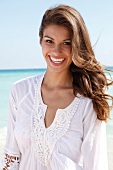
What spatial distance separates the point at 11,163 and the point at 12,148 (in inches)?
4.3

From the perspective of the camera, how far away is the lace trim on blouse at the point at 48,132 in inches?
101

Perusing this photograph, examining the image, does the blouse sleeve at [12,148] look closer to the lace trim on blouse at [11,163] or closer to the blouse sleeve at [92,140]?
the lace trim on blouse at [11,163]

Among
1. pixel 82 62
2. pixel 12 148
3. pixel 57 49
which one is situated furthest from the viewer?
pixel 12 148

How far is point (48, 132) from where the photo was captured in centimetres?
258

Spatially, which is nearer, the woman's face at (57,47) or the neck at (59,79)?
the woman's face at (57,47)

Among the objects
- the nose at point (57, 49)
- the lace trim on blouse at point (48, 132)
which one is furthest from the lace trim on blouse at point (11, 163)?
the nose at point (57, 49)

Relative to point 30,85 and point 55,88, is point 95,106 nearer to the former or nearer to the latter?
point 55,88

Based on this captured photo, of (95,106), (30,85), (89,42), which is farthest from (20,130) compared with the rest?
(89,42)

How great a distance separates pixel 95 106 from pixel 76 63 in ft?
0.98

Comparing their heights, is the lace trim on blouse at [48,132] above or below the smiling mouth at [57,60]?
below

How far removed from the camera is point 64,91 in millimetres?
2689

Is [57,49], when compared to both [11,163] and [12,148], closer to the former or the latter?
[12,148]

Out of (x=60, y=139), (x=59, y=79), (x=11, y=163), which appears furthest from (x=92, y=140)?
(x=11, y=163)

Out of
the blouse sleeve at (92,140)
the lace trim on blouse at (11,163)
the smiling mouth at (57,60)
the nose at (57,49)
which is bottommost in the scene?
the lace trim on blouse at (11,163)
